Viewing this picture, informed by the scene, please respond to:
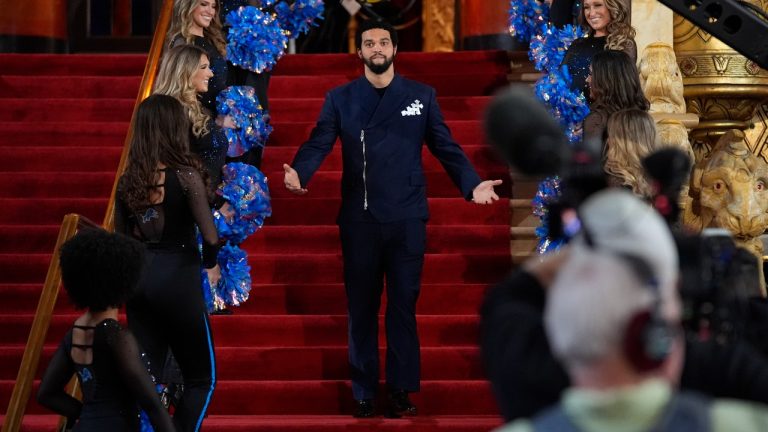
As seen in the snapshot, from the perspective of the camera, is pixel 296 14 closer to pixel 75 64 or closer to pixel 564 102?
pixel 564 102

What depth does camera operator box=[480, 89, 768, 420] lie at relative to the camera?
2.24 metres

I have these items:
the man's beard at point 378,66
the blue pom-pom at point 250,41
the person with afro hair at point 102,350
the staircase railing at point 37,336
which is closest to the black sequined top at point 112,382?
the person with afro hair at point 102,350

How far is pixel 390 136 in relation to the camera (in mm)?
7836

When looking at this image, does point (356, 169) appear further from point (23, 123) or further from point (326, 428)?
point (23, 123)

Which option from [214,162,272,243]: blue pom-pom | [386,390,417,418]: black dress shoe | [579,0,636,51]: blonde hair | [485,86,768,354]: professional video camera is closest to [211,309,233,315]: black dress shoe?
[214,162,272,243]: blue pom-pom

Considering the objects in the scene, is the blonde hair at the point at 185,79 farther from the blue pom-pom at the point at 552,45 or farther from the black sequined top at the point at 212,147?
the blue pom-pom at the point at 552,45

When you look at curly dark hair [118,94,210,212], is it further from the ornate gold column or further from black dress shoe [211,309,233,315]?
the ornate gold column

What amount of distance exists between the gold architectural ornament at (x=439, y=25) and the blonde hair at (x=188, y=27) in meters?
5.79

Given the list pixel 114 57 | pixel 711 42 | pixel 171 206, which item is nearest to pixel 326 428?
pixel 171 206

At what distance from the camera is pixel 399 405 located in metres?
7.67

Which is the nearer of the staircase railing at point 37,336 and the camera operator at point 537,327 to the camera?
the camera operator at point 537,327

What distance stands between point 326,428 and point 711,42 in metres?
3.99

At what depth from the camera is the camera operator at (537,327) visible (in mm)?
2242

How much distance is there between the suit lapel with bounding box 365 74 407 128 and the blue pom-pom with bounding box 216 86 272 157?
2.81 feet
